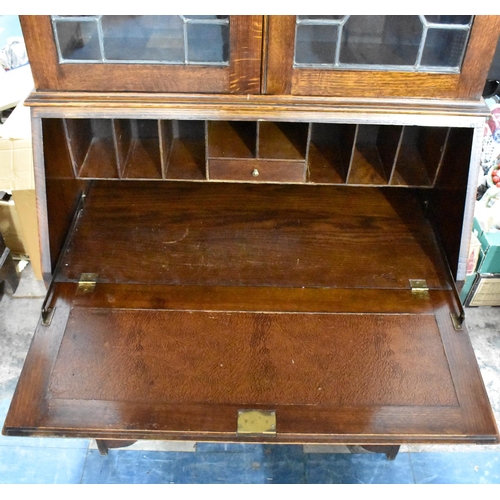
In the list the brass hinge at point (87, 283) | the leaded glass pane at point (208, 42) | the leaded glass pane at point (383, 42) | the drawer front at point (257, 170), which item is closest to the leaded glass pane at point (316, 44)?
the leaded glass pane at point (383, 42)

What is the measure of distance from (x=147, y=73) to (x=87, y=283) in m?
0.48

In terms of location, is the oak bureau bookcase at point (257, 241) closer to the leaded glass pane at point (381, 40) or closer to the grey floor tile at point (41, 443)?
the leaded glass pane at point (381, 40)

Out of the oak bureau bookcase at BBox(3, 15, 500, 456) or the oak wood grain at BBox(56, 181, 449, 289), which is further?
the oak wood grain at BBox(56, 181, 449, 289)

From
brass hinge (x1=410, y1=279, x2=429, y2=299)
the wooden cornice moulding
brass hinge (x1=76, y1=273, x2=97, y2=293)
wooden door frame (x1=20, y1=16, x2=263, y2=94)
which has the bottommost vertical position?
brass hinge (x1=76, y1=273, x2=97, y2=293)

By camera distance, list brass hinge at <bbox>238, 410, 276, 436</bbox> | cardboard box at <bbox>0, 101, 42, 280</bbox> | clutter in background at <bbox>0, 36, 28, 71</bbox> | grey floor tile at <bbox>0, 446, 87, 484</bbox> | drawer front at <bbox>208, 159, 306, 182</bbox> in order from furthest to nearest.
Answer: clutter in background at <bbox>0, 36, 28, 71</bbox>, cardboard box at <bbox>0, 101, 42, 280</bbox>, grey floor tile at <bbox>0, 446, 87, 484</bbox>, drawer front at <bbox>208, 159, 306, 182</bbox>, brass hinge at <bbox>238, 410, 276, 436</bbox>

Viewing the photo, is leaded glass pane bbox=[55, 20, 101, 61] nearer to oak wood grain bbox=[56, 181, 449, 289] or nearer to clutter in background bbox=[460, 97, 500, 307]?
oak wood grain bbox=[56, 181, 449, 289]

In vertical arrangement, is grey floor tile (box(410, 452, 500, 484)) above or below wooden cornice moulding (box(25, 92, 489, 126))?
below

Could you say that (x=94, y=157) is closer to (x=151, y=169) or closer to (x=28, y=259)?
(x=151, y=169)

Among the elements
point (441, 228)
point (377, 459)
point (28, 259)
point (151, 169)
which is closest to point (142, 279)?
point (151, 169)

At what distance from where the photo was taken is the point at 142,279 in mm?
1234

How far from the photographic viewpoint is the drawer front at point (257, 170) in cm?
119

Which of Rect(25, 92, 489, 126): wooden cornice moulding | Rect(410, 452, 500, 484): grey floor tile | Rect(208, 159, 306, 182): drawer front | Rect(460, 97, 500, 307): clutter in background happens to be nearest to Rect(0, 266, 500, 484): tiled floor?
Rect(410, 452, 500, 484): grey floor tile

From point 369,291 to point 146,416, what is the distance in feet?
1.82

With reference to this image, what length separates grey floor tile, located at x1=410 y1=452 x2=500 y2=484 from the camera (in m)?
1.56
